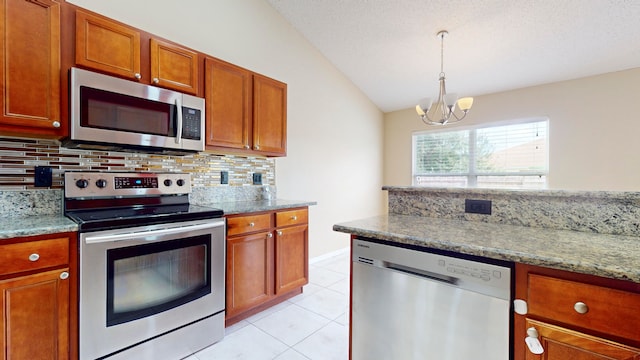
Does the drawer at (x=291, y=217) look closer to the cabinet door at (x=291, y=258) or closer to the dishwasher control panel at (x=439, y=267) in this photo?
the cabinet door at (x=291, y=258)

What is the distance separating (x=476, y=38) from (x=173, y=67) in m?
3.15

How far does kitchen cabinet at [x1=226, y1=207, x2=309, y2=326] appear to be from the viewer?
81.2 inches

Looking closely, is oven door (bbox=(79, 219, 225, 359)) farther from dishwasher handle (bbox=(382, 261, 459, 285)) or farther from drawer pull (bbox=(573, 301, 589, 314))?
drawer pull (bbox=(573, 301, 589, 314))

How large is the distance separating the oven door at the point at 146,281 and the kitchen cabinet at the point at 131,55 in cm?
104

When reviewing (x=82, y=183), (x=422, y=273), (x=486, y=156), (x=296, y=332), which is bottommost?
(x=296, y=332)

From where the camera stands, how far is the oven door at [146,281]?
1.40 meters

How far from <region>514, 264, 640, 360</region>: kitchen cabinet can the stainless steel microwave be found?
6.97 ft

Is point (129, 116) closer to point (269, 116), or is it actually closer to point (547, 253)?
point (269, 116)

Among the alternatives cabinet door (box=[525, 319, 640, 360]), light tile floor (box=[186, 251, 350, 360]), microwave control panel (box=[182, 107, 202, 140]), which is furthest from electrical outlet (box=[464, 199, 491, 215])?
microwave control panel (box=[182, 107, 202, 140])

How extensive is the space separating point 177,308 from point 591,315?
2.00 m

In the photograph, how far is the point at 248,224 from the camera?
7.06 ft

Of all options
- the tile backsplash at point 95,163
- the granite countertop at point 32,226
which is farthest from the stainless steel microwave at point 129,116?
the granite countertop at point 32,226

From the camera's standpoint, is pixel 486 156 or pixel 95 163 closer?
pixel 95 163

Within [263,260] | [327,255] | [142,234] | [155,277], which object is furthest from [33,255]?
[327,255]
